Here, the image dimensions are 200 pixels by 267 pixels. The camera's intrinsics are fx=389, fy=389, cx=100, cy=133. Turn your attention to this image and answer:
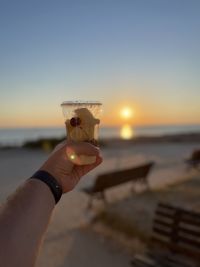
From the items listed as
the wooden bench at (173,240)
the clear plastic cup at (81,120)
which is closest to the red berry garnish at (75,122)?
the clear plastic cup at (81,120)

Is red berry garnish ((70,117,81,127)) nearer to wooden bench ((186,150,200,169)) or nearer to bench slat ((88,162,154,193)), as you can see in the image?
bench slat ((88,162,154,193))

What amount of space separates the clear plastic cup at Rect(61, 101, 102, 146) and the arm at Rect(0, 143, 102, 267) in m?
0.05

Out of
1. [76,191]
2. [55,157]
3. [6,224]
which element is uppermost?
[55,157]

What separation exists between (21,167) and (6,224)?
1567cm

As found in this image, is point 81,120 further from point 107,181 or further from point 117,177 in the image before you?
point 117,177

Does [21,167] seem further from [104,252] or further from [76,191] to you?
[104,252]

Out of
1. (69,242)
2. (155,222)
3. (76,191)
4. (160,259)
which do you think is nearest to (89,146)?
(160,259)

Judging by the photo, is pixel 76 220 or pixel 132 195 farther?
pixel 132 195

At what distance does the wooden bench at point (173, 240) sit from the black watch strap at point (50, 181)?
383 cm

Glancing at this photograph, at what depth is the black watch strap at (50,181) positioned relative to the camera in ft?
4.67

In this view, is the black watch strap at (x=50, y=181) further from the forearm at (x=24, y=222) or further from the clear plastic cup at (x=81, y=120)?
the clear plastic cup at (x=81, y=120)

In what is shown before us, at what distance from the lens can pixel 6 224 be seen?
1216mm

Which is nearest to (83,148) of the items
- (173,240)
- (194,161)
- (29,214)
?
(29,214)

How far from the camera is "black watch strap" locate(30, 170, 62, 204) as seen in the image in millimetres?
1423
